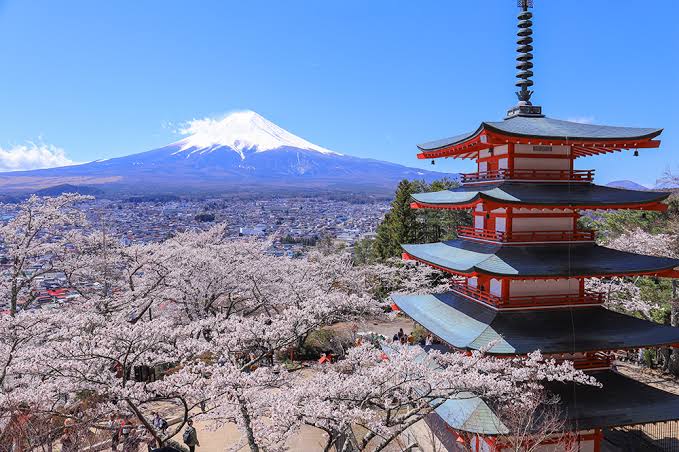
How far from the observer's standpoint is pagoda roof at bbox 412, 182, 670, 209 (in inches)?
366

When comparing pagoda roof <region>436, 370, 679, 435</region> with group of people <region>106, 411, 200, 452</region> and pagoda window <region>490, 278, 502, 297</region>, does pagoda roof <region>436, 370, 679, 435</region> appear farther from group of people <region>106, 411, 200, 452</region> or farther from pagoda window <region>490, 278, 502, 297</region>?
group of people <region>106, 411, 200, 452</region>

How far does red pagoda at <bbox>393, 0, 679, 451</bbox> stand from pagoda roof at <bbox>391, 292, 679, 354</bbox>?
0.03 m

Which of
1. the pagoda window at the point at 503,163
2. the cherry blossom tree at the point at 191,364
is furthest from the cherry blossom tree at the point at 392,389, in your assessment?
the pagoda window at the point at 503,163

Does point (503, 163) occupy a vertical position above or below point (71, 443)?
above

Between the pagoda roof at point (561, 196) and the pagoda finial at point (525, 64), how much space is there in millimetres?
2299

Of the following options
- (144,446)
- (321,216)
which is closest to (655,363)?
(144,446)

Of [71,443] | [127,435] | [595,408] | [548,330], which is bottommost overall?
[127,435]

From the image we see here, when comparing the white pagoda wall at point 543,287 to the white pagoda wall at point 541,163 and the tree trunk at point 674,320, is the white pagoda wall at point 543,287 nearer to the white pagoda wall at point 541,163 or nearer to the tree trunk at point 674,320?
the white pagoda wall at point 541,163

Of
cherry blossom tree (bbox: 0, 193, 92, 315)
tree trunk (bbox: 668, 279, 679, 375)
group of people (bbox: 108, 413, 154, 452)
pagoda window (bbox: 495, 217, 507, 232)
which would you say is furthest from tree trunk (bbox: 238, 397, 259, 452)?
tree trunk (bbox: 668, 279, 679, 375)

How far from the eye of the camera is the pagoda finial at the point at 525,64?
1091cm

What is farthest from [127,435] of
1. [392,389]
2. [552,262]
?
[552,262]

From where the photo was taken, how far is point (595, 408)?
347 inches

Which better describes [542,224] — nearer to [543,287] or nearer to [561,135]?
[543,287]

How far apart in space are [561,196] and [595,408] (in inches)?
173
